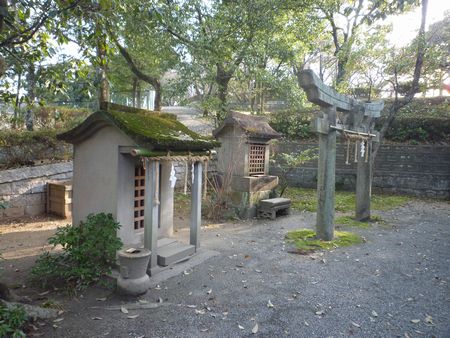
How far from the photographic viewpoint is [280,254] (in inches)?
259

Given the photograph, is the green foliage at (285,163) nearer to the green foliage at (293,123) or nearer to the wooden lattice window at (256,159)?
the green foliage at (293,123)

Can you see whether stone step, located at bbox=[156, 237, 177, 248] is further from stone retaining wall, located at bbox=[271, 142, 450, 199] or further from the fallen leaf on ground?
stone retaining wall, located at bbox=[271, 142, 450, 199]

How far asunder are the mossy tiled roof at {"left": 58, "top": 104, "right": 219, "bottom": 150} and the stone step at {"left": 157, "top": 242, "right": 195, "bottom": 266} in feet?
6.39

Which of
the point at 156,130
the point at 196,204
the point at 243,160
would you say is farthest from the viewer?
the point at 243,160

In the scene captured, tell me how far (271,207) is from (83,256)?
6343 mm

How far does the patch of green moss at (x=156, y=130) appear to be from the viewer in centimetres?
496

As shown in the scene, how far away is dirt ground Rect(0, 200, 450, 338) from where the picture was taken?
377 centimetres

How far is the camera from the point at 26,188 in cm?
923

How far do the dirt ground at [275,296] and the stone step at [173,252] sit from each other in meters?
0.35

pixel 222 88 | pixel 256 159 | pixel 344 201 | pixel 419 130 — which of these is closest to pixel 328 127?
pixel 256 159

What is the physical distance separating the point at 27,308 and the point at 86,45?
4.43 metres

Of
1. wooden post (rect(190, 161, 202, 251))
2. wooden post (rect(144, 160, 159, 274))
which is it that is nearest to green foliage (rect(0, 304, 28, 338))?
wooden post (rect(144, 160, 159, 274))

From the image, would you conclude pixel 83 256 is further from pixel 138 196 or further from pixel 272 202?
pixel 272 202

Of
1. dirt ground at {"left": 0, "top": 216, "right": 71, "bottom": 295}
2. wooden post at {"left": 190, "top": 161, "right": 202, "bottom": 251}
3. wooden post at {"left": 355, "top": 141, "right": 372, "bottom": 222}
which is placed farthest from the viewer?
wooden post at {"left": 355, "top": 141, "right": 372, "bottom": 222}
